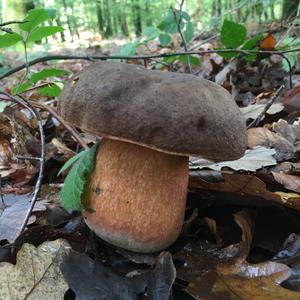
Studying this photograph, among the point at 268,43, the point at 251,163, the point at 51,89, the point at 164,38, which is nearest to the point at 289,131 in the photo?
the point at 251,163

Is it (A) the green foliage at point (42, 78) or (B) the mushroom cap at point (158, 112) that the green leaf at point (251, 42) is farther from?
(B) the mushroom cap at point (158, 112)

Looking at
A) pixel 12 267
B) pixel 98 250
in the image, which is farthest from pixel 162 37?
pixel 12 267

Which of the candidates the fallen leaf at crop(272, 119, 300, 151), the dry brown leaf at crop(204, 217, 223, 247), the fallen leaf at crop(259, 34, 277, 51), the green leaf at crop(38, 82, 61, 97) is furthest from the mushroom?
the fallen leaf at crop(259, 34, 277, 51)

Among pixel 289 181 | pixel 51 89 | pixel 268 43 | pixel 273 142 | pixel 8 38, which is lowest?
pixel 273 142

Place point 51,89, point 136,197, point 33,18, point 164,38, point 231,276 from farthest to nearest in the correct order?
point 164,38 < point 51,89 < point 33,18 < point 136,197 < point 231,276

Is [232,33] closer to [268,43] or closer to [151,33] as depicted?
[268,43]

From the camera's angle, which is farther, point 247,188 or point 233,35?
point 233,35

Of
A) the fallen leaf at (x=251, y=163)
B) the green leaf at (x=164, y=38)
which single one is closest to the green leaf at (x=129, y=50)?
the green leaf at (x=164, y=38)
